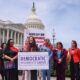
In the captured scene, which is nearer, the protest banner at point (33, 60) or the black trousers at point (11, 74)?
the protest banner at point (33, 60)

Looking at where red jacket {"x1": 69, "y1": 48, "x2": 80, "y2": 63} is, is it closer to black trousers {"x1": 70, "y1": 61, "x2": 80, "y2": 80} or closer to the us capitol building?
black trousers {"x1": 70, "y1": 61, "x2": 80, "y2": 80}

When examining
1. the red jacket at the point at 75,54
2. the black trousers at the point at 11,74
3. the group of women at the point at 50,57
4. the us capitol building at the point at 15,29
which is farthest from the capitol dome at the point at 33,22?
the black trousers at the point at 11,74

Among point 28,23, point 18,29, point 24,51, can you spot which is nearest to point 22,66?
point 24,51

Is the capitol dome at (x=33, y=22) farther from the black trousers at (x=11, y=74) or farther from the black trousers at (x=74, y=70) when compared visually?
the black trousers at (x=11, y=74)

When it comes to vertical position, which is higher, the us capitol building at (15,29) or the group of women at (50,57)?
the us capitol building at (15,29)

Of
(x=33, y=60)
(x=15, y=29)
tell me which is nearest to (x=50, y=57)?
(x=33, y=60)

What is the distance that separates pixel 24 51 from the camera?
12492 millimetres

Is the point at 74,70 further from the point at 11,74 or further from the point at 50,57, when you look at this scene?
the point at 11,74

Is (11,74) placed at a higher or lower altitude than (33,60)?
lower

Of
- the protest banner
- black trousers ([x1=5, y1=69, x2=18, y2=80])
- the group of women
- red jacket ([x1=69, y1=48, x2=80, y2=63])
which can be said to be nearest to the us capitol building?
the group of women

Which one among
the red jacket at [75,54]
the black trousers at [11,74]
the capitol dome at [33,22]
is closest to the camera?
the black trousers at [11,74]

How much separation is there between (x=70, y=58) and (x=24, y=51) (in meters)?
1.62

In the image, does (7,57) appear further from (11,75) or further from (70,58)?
(70,58)

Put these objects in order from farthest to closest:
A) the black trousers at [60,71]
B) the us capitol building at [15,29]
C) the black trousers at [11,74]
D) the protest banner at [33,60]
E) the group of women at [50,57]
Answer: the us capitol building at [15,29] → the black trousers at [60,71] → the black trousers at [11,74] → the group of women at [50,57] → the protest banner at [33,60]
